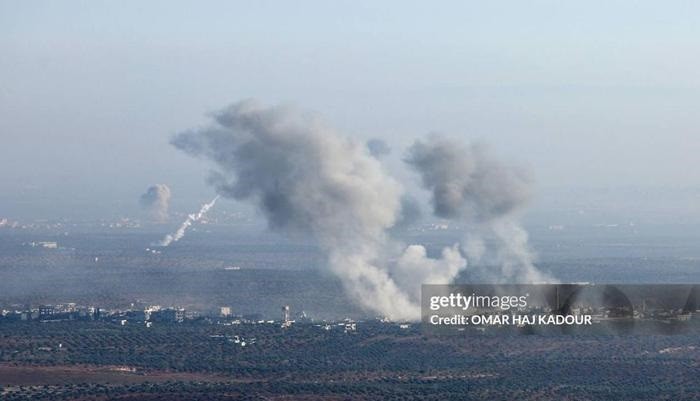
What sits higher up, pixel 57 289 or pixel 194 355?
pixel 57 289

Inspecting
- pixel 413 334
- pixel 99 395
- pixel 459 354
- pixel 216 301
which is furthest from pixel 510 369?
pixel 216 301

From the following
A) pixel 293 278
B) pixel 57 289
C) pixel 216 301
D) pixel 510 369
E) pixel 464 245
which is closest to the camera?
pixel 510 369

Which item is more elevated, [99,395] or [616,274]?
[616,274]

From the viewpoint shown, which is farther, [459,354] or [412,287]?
[412,287]

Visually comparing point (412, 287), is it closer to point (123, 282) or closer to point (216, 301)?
point (216, 301)

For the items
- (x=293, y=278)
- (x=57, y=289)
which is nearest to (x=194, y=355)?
(x=57, y=289)

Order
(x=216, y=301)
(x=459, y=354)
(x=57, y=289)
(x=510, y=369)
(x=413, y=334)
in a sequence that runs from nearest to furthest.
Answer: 1. (x=510, y=369)
2. (x=459, y=354)
3. (x=413, y=334)
4. (x=216, y=301)
5. (x=57, y=289)

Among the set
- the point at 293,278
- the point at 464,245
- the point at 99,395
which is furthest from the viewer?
the point at 293,278

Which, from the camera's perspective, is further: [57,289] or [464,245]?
[57,289]

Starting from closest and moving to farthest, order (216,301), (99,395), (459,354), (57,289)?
(99,395), (459,354), (216,301), (57,289)
